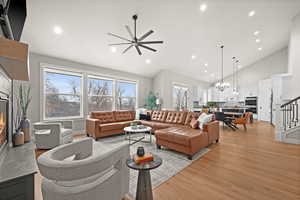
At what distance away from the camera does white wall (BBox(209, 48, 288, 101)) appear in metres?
8.22

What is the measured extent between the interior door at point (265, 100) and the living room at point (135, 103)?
0.06m

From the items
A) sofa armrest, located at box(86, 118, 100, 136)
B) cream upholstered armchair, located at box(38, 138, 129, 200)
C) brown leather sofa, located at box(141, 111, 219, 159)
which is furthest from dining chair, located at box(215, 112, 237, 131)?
cream upholstered armchair, located at box(38, 138, 129, 200)

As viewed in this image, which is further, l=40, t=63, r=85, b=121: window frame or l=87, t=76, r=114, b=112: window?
l=87, t=76, r=114, b=112: window

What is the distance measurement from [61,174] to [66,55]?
4.70 metres

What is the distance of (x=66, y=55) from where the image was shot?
452 centimetres

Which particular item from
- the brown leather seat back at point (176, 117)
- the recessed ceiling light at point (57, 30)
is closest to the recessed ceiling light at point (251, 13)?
the brown leather seat back at point (176, 117)

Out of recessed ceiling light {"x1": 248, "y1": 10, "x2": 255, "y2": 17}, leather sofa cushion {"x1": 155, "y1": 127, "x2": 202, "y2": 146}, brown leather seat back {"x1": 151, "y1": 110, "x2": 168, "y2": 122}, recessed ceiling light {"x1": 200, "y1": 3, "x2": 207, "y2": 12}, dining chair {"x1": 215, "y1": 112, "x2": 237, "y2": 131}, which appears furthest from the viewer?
dining chair {"x1": 215, "y1": 112, "x2": 237, "y2": 131}

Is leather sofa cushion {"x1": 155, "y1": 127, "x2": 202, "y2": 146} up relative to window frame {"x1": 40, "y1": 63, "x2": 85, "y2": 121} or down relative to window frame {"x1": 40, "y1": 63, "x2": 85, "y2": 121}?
down

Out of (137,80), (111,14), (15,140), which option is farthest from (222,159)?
(137,80)

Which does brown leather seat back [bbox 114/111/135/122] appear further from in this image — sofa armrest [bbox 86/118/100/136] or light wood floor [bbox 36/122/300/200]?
light wood floor [bbox 36/122/300/200]

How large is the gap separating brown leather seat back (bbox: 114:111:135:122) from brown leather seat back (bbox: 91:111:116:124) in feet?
0.59

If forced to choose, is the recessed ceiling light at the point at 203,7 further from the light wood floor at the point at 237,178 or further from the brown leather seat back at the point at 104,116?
the brown leather seat back at the point at 104,116

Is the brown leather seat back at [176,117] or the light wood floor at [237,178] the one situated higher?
the brown leather seat back at [176,117]

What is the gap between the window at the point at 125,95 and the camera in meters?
6.34
